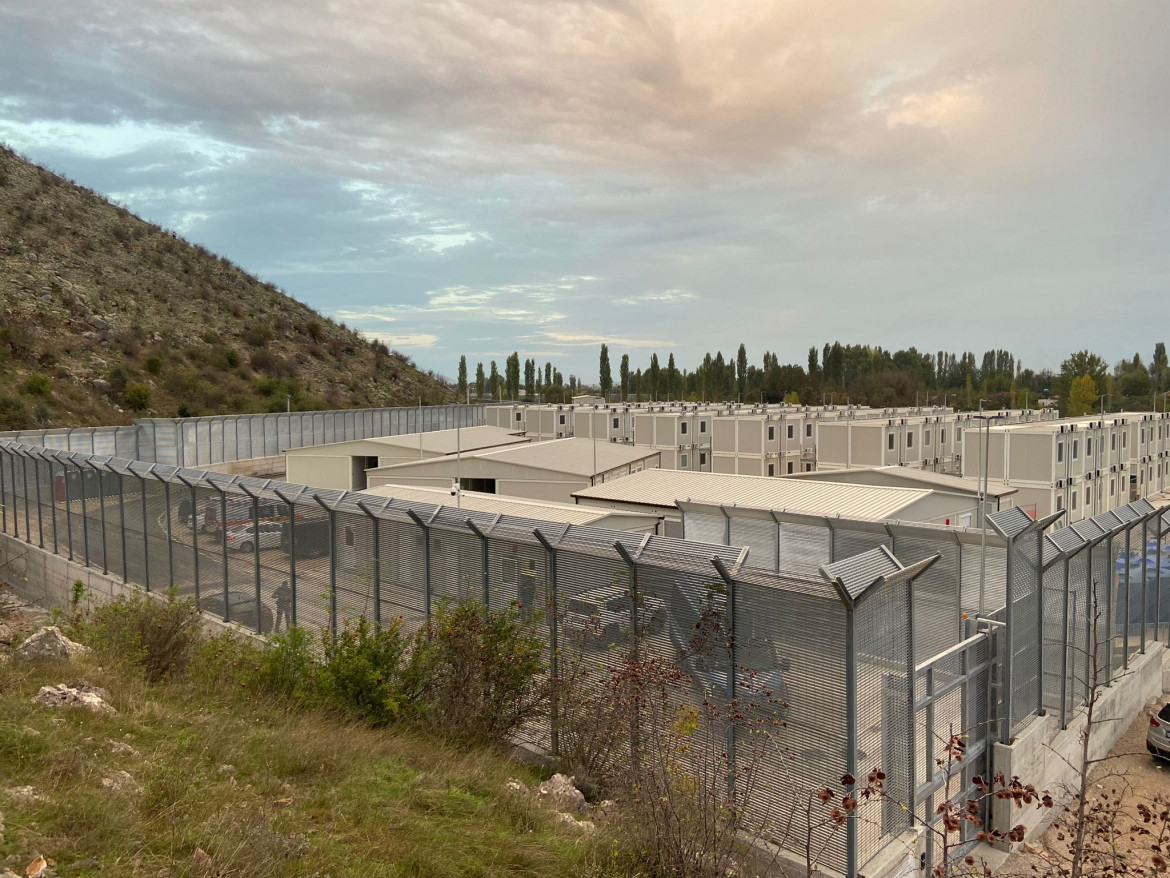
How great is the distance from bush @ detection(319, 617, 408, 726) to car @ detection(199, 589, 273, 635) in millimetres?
5158

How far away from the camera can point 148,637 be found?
11.4 metres

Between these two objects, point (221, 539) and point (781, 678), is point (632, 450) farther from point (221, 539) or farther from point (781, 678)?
point (781, 678)

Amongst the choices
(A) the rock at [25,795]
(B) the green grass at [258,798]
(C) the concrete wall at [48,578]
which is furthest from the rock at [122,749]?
(C) the concrete wall at [48,578]

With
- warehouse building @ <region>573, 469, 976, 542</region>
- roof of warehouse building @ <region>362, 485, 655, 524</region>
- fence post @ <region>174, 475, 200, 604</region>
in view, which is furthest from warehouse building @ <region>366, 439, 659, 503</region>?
fence post @ <region>174, 475, 200, 604</region>

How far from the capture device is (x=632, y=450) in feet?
137

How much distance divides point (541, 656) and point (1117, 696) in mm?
11017

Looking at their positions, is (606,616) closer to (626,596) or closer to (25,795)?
(626,596)

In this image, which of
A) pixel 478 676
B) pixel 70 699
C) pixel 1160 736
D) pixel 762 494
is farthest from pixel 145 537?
pixel 1160 736

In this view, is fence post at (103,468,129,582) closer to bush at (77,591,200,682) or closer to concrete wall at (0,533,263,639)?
concrete wall at (0,533,263,639)

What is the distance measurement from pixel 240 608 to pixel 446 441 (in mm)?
32586

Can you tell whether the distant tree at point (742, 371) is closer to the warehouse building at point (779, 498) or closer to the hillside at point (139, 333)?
the hillside at point (139, 333)

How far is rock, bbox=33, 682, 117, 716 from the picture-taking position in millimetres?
8438

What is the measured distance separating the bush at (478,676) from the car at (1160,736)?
10.7m

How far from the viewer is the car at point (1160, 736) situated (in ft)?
44.2
